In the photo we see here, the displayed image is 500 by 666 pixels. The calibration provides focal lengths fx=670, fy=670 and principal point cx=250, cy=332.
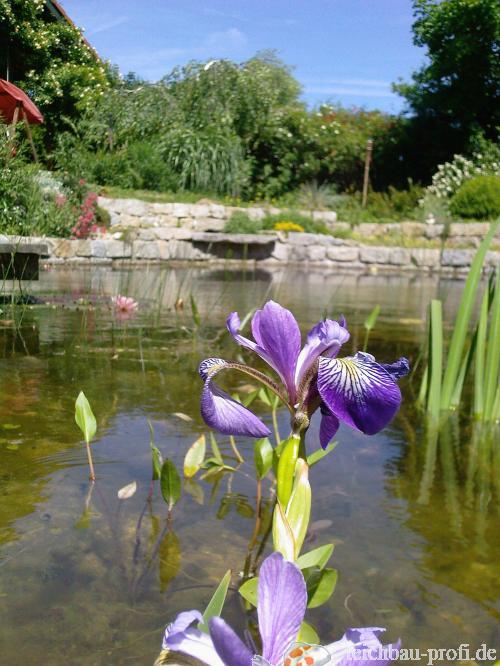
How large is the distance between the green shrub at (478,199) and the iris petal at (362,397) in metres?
14.9

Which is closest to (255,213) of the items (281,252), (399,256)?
(281,252)

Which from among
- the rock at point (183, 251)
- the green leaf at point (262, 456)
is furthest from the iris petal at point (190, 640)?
the rock at point (183, 251)

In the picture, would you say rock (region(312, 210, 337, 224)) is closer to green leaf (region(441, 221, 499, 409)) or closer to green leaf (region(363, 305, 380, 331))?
green leaf (region(363, 305, 380, 331))

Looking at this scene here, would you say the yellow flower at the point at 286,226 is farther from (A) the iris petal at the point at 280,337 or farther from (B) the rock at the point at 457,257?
(A) the iris petal at the point at 280,337

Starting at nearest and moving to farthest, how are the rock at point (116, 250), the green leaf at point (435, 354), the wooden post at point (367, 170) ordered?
the green leaf at point (435, 354), the rock at point (116, 250), the wooden post at point (367, 170)

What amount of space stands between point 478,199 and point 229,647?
608 inches

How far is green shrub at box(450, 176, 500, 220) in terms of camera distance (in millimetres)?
14609

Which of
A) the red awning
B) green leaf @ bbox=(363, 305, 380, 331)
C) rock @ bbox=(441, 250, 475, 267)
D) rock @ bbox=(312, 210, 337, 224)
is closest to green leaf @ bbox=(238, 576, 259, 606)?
green leaf @ bbox=(363, 305, 380, 331)

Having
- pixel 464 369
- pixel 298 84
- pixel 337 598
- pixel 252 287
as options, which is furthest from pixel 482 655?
pixel 298 84

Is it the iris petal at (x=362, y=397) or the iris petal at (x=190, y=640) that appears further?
the iris petal at (x=362, y=397)

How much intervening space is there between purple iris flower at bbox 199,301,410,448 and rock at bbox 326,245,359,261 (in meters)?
13.3

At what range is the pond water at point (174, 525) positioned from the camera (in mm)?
1073

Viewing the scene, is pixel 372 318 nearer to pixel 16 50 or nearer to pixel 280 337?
pixel 280 337

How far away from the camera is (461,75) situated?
62.6 feet
